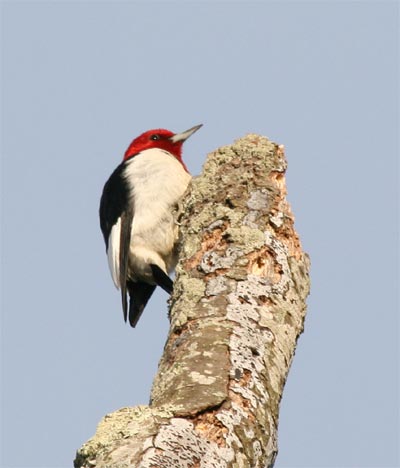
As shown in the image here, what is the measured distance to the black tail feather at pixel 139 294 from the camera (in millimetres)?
5954

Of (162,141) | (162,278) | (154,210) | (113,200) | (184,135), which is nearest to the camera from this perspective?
(154,210)

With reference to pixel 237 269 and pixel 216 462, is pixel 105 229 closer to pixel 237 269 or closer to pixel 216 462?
pixel 237 269

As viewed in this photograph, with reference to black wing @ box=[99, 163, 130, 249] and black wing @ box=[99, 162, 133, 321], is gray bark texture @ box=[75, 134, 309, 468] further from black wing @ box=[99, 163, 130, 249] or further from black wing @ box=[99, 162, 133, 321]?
black wing @ box=[99, 163, 130, 249]

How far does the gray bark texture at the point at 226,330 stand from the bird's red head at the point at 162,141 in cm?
249

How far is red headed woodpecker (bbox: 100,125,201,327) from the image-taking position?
554 cm

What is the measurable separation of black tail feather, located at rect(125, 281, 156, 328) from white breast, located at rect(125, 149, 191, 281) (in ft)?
0.45

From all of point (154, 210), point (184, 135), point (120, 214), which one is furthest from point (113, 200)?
point (184, 135)

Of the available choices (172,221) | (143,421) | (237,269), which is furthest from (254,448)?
(172,221)

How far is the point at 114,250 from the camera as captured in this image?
601 centimetres

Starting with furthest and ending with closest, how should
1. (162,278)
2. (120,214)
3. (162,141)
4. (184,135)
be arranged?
1. (162,141)
2. (184,135)
3. (120,214)
4. (162,278)

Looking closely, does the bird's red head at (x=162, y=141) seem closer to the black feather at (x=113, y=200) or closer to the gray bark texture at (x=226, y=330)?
the black feather at (x=113, y=200)

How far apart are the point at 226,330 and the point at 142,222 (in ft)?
8.97

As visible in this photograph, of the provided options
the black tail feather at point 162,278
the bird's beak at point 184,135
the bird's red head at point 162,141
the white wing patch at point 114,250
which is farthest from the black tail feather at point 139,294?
the bird's beak at point 184,135

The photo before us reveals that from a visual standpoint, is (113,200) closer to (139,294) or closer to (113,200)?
(113,200)
